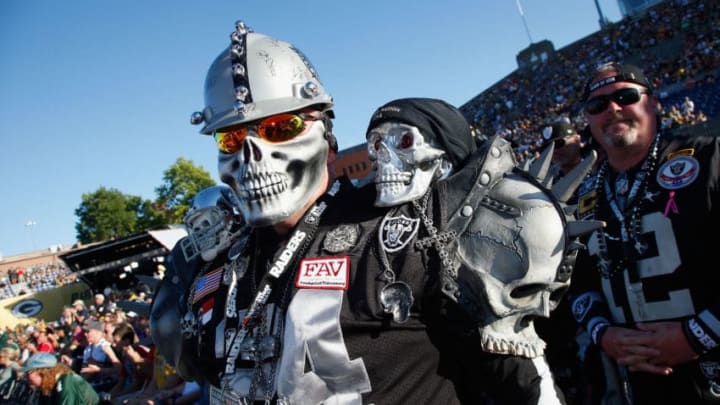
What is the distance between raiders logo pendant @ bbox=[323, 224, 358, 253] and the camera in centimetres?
196

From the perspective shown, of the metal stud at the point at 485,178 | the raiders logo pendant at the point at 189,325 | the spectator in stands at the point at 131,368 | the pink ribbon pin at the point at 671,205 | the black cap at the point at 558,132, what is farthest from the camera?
the spectator in stands at the point at 131,368

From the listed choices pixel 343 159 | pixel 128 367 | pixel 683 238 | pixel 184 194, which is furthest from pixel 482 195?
pixel 184 194

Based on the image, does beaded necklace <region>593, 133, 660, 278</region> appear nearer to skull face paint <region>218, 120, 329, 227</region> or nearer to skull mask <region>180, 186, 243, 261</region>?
skull face paint <region>218, 120, 329, 227</region>

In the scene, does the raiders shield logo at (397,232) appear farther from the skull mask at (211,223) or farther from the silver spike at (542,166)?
the skull mask at (211,223)

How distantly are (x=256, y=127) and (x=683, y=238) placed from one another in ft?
6.92

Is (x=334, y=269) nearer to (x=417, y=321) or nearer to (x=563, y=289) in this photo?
(x=417, y=321)

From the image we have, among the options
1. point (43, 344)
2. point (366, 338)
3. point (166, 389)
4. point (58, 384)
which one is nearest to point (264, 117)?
point (366, 338)

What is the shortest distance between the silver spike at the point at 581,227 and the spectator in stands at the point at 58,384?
6266 millimetres

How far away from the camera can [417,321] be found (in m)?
1.76

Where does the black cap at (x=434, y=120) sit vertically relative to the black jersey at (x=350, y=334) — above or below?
above

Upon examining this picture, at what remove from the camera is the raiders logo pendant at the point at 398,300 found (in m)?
1.71

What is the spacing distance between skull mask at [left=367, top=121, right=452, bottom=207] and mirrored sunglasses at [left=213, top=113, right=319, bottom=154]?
418mm

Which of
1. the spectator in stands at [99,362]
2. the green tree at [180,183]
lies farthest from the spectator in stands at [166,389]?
the green tree at [180,183]

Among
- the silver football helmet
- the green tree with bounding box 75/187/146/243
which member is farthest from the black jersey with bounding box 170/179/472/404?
the green tree with bounding box 75/187/146/243
